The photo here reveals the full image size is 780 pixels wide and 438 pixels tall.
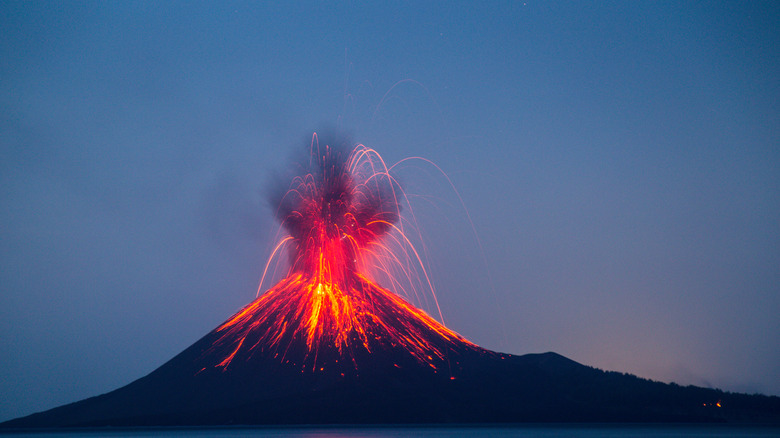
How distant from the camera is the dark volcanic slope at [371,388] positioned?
76750mm

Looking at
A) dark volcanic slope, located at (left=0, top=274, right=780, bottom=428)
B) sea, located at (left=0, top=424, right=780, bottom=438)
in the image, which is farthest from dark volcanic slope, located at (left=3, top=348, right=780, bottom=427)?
sea, located at (left=0, top=424, right=780, bottom=438)

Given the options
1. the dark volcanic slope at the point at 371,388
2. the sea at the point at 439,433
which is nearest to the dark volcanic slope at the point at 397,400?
the dark volcanic slope at the point at 371,388

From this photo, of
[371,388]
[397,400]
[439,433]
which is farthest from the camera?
[371,388]

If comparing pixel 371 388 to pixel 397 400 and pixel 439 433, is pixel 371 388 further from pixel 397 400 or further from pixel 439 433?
pixel 439 433

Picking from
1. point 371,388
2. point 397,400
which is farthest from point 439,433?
point 371,388

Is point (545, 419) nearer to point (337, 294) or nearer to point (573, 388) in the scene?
point (573, 388)

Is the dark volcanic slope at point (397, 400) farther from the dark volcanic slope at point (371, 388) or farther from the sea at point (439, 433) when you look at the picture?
the sea at point (439, 433)

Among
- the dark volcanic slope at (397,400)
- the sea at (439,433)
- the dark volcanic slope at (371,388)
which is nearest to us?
the sea at (439,433)

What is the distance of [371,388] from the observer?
79188mm

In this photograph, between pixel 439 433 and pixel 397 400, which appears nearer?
pixel 439 433

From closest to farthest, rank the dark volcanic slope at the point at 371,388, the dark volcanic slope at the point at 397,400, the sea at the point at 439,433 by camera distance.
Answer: the sea at the point at 439,433, the dark volcanic slope at the point at 397,400, the dark volcanic slope at the point at 371,388

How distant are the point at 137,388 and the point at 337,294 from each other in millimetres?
29105

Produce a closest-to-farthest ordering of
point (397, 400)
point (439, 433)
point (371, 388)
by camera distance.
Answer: point (439, 433)
point (397, 400)
point (371, 388)

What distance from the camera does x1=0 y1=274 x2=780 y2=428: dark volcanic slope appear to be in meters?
76.8
